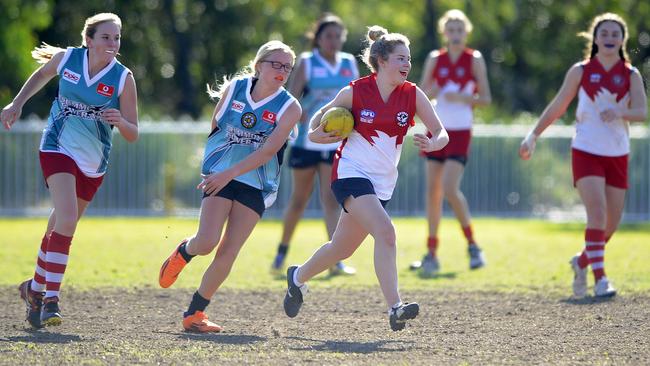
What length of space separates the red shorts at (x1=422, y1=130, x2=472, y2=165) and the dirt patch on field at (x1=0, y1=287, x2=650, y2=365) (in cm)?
235

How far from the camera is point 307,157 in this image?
39.2 feet

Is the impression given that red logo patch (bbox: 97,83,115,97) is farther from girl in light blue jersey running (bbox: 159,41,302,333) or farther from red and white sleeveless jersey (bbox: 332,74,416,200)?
red and white sleeveless jersey (bbox: 332,74,416,200)

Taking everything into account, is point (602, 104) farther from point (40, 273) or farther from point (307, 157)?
point (40, 273)

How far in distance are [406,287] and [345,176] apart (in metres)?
3.26

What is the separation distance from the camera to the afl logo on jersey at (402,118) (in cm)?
801

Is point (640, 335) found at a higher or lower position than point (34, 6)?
lower

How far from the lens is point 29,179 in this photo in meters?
22.0

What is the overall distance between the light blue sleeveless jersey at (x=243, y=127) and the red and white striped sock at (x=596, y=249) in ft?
10.7

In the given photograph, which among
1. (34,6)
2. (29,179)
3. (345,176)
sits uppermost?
(34,6)

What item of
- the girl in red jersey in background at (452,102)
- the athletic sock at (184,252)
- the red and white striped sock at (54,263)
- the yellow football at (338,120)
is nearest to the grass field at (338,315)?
the red and white striped sock at (54,263)

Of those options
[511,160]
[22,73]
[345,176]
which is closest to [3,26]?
[22,73]

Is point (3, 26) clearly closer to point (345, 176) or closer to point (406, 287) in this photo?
point (406, 287)

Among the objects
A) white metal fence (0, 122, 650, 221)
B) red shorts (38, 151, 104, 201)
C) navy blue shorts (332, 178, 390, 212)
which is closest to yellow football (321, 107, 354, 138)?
navy blue shorts (332, 178, 390, 212)

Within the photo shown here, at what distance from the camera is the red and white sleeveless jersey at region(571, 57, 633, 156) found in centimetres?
998
